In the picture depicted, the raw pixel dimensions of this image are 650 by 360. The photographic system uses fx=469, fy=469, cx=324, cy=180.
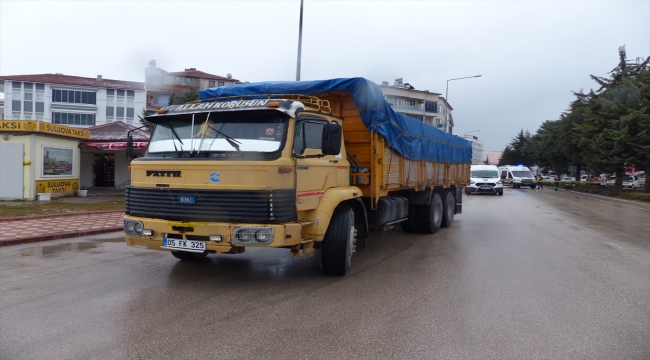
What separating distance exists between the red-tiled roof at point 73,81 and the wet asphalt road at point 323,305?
4652cm

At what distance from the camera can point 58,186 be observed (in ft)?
63.1

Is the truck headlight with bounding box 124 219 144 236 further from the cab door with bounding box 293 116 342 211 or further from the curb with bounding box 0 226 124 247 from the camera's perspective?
the curb with bounding box 0 226 124 247

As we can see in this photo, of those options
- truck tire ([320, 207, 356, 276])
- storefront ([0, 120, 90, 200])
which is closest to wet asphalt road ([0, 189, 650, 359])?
truck tire ([320, 207, 356, 276])

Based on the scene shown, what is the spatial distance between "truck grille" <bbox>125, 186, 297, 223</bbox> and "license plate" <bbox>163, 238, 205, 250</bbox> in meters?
0.28

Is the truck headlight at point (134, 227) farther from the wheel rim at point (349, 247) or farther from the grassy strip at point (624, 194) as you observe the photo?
the grassy strip at point (624, 194)

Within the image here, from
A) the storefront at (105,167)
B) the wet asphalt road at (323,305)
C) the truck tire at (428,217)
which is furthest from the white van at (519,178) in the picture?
the wet asphalt road at (323,305)

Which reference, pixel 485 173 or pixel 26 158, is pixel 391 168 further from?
Answer: pixel 485 173

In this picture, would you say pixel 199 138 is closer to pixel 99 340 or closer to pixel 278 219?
pixel 278 219

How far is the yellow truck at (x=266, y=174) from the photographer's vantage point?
5355 mm

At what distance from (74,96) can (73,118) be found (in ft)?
7.74

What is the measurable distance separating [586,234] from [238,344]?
10.4 metres

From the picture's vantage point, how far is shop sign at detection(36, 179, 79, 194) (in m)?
18.0

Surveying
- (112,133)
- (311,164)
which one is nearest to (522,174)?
(112,133)

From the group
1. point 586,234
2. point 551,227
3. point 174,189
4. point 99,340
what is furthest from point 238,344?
point 551,227
